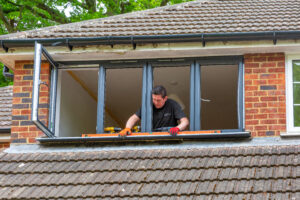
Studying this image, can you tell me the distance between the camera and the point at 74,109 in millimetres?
13242

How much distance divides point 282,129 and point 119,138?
263cm

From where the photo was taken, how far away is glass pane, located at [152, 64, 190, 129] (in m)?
12.6

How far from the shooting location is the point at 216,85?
13.9 meters

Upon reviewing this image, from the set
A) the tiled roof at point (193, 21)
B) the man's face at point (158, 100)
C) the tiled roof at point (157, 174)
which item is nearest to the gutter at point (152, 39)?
the tiled roof at point (193, 21)

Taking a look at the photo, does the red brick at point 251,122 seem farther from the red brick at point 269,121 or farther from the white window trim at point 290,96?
the white window trim at point 290,96

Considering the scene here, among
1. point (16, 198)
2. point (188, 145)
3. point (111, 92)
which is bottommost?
point (16, 198)

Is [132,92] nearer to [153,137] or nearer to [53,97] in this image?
[53,97]

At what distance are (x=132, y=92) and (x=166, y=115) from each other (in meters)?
3.28

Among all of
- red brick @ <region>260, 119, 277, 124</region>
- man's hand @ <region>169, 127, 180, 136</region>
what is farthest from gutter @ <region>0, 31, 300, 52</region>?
man's hand @ <region>169, 127, 180, 136</region>

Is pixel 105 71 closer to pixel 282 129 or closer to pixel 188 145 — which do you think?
pixel 188 145

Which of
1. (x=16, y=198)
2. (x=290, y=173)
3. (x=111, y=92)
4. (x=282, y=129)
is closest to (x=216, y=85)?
(x=111, y=92)

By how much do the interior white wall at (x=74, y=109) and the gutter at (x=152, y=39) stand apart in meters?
1.04

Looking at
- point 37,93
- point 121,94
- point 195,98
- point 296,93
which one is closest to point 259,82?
point 296,93

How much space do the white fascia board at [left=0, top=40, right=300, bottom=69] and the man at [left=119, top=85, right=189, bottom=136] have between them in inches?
26.2
